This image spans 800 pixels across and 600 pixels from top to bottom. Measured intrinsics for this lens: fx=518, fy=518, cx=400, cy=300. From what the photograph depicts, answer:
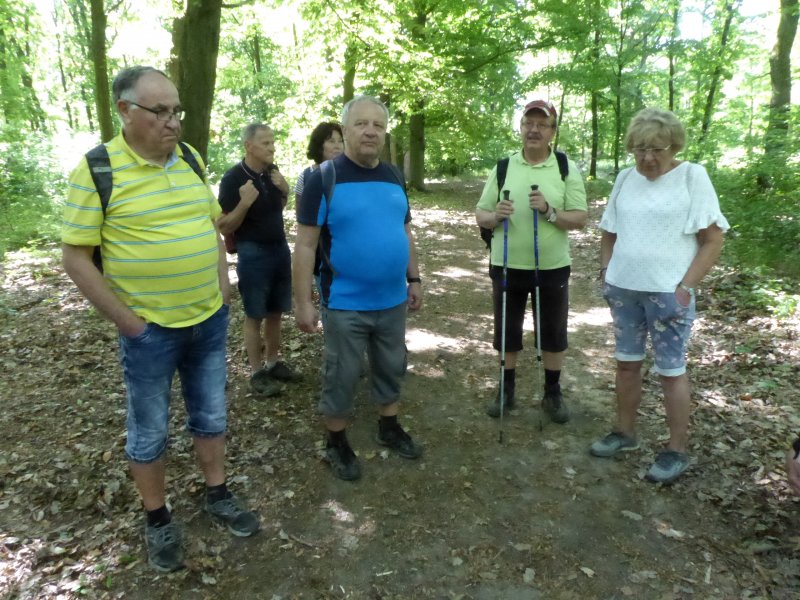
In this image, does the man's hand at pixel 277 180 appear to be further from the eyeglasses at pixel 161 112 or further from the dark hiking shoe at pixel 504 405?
the dark hiking shoe at pixel 504 405

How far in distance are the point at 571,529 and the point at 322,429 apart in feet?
6.52

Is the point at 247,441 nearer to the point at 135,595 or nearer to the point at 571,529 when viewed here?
the point at 135,595

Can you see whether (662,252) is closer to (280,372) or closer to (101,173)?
(101,173)

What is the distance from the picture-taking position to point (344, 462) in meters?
3.56

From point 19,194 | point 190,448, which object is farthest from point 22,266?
point 190,448

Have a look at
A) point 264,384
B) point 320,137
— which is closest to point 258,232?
point 320,137

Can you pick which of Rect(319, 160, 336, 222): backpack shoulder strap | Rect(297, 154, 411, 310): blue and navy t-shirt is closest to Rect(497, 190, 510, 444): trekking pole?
Rect(297, 154, 411, 310): blue and navy t-shirt

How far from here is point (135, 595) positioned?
2.61m

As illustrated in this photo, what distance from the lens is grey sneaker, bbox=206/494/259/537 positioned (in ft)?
9.86

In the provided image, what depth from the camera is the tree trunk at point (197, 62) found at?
18.7 feet

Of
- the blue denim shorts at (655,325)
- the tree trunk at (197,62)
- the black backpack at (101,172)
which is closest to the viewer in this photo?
the black backpack at (101,172)

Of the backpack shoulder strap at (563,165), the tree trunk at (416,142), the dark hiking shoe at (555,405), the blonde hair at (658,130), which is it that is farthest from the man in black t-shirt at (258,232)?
the tree trunk at (416,142)

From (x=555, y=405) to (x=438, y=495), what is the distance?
54.9 inches

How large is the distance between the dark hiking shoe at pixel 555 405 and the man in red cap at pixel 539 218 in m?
0.35
